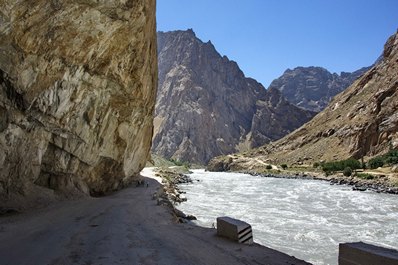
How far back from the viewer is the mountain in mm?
90625

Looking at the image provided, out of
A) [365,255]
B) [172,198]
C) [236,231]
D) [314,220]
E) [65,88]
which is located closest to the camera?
[365,255]

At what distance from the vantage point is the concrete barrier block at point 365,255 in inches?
346

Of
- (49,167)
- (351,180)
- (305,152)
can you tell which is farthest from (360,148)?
(49,167)

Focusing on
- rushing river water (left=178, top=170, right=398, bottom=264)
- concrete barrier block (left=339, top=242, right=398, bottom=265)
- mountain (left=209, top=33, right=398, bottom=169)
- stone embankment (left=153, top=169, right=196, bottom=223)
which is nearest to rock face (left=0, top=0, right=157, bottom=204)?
stone embankment (left=153, top=169, right=196, bottom=223)

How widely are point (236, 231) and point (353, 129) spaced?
99.0 metres

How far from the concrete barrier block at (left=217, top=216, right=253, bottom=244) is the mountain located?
78.0 metres

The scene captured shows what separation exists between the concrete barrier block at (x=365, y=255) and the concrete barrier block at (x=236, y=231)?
423cm

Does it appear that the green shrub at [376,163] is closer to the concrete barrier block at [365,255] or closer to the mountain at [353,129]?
the mountain at [353,129]

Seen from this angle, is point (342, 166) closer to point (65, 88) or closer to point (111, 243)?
point (65, 88)

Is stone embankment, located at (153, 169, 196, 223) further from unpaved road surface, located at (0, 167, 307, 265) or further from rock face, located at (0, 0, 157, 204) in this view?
rock face, located at (0, 0, 157, 204)

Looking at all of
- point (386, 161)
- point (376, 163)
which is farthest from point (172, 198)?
point (386, 161)

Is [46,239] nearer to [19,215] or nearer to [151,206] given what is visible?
[19,215]

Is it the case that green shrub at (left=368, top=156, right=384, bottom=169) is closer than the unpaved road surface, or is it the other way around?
the unpaved road surface

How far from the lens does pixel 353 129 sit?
103 meters
